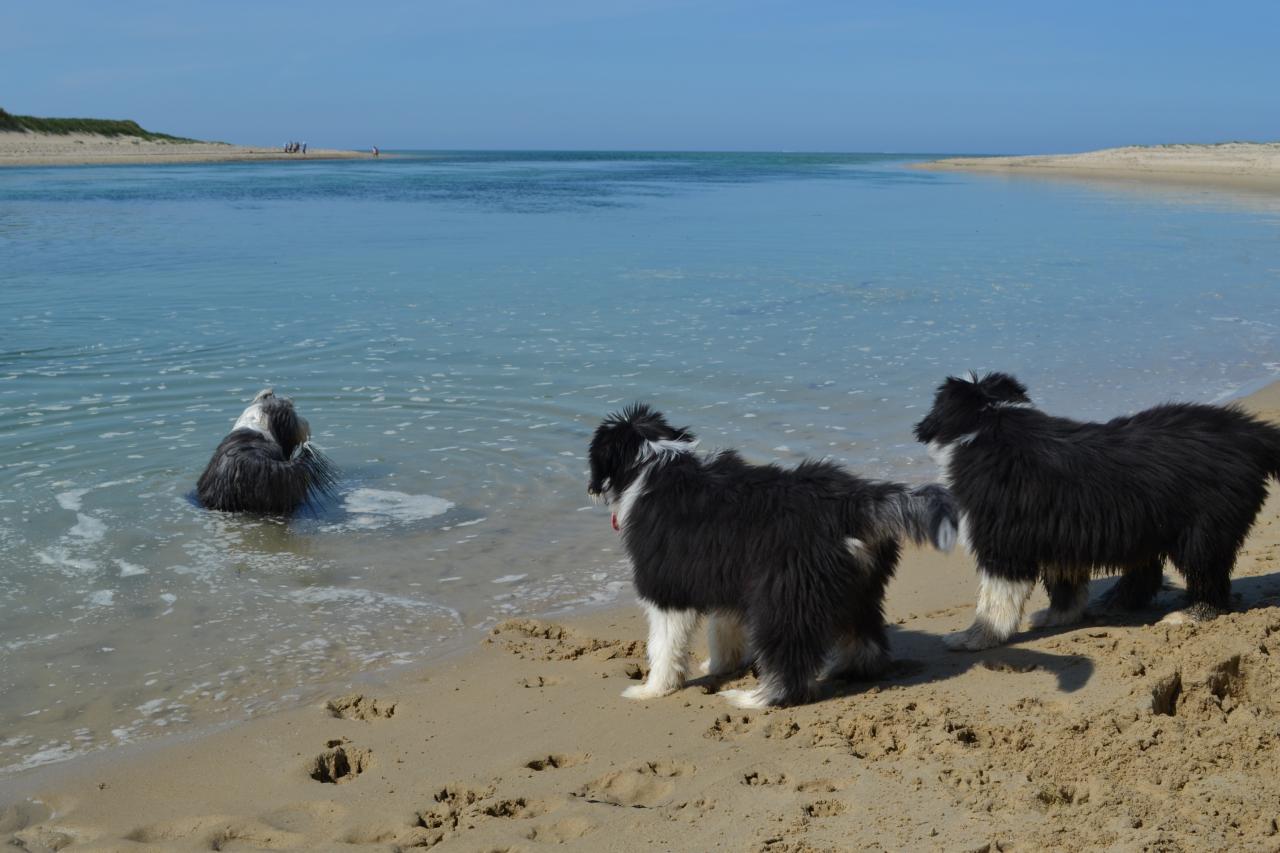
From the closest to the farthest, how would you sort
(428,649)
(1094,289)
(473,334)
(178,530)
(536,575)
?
(428,649)
(536,575)
(178,530)
(473,334)
(1094,289)

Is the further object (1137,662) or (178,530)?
(178,530)

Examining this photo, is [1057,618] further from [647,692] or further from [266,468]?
[266,468]

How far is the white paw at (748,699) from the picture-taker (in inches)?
161

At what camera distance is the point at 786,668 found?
4.03 meters

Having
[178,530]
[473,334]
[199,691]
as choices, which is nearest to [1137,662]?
[199,691]

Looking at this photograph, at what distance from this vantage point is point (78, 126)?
229 feet

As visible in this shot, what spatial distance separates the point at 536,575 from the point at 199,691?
1.89 metres

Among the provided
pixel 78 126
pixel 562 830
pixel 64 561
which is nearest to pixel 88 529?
pixel 64 561

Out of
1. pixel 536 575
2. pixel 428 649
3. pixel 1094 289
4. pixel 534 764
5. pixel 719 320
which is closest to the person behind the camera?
pixel 534 764

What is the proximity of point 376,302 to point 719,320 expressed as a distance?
458cm

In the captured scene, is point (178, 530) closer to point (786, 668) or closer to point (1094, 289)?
point (786, 668)

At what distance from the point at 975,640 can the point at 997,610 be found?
6.1 inches

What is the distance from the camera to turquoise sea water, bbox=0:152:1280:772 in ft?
17.6

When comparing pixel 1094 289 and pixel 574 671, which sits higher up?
pixel 1094 289
